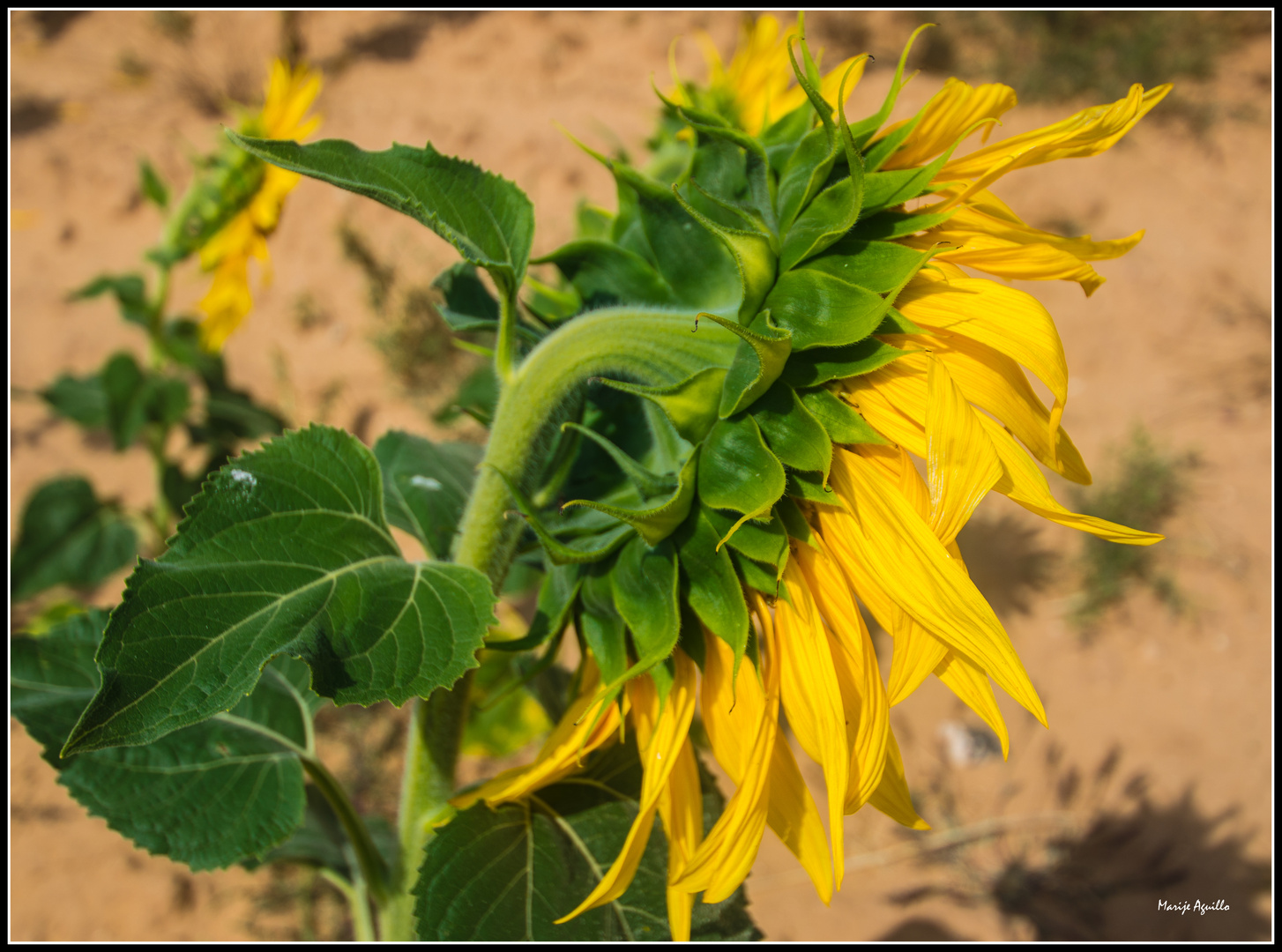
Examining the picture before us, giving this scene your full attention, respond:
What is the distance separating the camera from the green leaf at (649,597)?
2.19 feet

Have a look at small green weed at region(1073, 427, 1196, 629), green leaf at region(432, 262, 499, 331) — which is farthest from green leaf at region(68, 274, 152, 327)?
small green weed at region(1073, 427, 1196, 629)

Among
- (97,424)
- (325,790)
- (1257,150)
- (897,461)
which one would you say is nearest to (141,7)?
(97,424)

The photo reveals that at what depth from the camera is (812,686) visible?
70cm

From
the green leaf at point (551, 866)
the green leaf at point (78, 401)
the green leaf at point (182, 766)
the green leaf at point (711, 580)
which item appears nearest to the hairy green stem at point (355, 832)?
the green leaf at point (182, 766)

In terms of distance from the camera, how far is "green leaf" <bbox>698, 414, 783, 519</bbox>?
0.62 meters

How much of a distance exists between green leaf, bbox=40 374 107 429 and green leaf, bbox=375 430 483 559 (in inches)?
58.6

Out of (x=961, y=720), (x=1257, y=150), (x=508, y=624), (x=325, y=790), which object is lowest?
(x=961, y=720)

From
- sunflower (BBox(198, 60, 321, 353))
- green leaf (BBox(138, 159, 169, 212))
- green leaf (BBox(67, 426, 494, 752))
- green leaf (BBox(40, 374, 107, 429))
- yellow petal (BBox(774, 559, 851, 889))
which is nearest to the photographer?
green leaf (BBox(67, 426, 494, 752))

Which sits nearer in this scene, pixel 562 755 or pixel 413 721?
pixel 562 755

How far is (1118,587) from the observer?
280cm

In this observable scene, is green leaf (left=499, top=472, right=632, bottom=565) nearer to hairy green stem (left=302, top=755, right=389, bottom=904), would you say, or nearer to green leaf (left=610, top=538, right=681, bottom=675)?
green leaf (left=610, top=538, right=681, bottom=675)

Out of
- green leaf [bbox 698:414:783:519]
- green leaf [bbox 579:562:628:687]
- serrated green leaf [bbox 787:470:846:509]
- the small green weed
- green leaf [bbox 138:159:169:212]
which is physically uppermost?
green leaf [bbox 138:159:169:212]

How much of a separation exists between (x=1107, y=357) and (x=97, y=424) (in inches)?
144

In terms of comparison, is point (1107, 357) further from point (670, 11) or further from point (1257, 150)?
point (670, 11)
